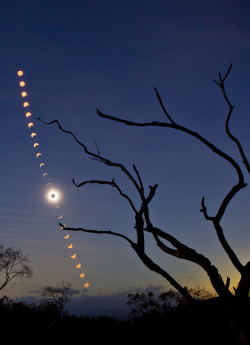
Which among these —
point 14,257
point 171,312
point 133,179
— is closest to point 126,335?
point 171,312

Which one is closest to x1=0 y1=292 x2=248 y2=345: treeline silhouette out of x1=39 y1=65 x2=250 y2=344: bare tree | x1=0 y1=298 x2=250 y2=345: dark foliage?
x1=0 y1=298 x2=250 y2=345: dark foliage

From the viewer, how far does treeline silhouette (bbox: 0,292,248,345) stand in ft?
44.8

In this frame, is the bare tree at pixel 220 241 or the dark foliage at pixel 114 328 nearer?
the bare tree at pixel 220 241

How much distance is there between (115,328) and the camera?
17484mm

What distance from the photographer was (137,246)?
288 cm

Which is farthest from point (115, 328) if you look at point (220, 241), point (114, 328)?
point (220, 241)

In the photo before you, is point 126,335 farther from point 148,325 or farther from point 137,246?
point 137,246

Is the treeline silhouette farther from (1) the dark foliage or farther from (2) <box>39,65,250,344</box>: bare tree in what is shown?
(2) <box>39,65,250,344</box>: bare tree

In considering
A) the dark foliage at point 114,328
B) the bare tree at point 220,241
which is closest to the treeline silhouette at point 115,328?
the dark foliage at point 114,328

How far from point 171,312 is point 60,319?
761 cm

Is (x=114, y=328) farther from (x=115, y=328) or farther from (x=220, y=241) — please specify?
(x=220, y=241)

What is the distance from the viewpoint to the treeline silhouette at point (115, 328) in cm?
1364

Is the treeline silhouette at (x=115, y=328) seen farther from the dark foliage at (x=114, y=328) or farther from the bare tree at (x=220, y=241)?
the bare tree at (x=220, y=241)

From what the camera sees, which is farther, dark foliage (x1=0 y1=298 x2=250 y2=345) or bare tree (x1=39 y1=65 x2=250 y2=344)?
dark foliage (x1=0 y1=298 x2=250 y2=345)
